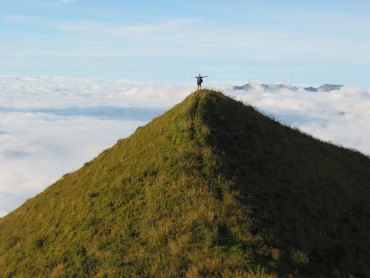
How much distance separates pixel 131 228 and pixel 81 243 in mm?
3239

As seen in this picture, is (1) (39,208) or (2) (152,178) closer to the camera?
(2) (152,178)

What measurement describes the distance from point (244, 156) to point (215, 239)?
10.3 metres

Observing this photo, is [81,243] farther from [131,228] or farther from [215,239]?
[215,239]

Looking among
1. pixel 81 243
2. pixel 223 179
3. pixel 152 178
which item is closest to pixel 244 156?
pixel 223 179

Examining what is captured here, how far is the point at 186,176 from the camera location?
982 inches

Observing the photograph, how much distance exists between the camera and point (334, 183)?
3003cm

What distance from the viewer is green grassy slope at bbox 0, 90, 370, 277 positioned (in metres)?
19.0

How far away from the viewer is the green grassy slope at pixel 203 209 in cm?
1897

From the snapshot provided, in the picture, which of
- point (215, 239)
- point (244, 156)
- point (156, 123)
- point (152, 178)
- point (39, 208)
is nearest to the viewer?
point (215, 239)

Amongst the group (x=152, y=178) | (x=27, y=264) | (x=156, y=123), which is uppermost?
(x=156, y=123)

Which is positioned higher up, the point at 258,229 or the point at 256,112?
the point at 256,112

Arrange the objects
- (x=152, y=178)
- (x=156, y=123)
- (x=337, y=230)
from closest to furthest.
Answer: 1. (x=337, y=230)
2. (x=152, y=178)
3. (x=156, y=123)

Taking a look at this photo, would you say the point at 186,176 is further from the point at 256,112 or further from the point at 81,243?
the point at 256,112

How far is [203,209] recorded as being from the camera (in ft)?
70.7
